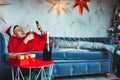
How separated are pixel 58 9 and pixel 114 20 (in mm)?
1437

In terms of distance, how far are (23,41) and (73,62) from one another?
103 cm

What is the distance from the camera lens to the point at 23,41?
13.8 feet

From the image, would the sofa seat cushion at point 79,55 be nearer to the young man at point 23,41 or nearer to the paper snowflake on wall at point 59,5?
the young man at point 23,41

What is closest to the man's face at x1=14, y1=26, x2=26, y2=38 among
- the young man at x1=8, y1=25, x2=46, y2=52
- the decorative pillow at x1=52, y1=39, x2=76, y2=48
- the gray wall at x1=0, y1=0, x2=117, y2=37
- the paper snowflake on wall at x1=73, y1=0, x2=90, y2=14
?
the young man at x1=8, y1=25, x2=46, y2=52

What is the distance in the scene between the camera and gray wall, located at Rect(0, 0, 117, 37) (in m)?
4.71

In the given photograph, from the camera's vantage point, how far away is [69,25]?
17.0 ft

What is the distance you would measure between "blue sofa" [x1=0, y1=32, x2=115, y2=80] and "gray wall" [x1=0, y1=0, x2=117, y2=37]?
2.86 ft

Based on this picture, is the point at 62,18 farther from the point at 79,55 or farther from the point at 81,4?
the point at 79,55

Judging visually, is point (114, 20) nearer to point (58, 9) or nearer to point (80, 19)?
point (80, 19)

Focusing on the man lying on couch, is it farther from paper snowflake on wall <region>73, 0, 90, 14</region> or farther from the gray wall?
paper snowflake on wall <region>73, 0, 90, 14</region>

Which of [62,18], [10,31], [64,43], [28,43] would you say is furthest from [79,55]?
[10,31]

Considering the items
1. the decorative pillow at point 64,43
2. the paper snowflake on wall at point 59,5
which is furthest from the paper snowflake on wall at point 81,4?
the decorative pillow at point 64,43

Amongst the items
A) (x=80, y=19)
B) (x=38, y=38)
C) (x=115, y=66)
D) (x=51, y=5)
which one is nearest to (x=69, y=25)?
(x=80, y=19)

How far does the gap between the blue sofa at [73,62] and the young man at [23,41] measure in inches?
8.4
